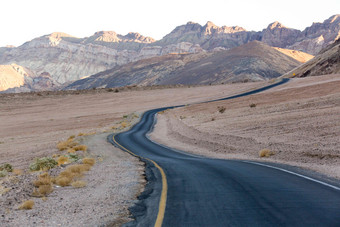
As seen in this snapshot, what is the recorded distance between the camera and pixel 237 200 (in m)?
8.44

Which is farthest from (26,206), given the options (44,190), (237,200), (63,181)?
(237,200)

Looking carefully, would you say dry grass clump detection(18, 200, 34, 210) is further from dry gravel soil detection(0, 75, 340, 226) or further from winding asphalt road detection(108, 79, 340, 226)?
winding asphalt road detection(108, 79, 340, 226)

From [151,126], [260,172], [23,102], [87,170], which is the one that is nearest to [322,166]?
[260,172]

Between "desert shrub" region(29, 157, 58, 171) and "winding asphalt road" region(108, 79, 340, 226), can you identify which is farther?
"desert shrub" region(29, 157, 58, 171)

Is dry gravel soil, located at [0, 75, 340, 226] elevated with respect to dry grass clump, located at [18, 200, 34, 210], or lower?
lower

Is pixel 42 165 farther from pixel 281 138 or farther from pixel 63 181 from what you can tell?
pixel 281 138

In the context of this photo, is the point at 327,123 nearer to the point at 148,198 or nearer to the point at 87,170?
the point at 87,170

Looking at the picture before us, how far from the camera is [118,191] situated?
34.0 feet

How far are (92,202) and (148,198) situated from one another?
1477mm

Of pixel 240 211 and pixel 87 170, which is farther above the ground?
pixel 240 211

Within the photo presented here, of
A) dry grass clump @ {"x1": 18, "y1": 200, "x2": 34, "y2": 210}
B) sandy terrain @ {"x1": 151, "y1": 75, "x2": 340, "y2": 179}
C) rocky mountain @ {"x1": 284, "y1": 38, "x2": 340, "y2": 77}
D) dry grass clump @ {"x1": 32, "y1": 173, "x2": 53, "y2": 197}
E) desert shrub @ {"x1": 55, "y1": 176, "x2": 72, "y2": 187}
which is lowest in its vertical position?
sandy terrain @ {"x1": 151, "y1": 75, "x2": 340, "y2": 179}

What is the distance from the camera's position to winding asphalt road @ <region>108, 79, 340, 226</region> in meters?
6.81

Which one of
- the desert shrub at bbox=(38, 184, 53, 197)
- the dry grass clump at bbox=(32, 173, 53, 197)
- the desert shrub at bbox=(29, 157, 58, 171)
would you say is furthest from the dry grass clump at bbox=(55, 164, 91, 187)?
the desert shrub at bbox=(29, 157, 58, 171)

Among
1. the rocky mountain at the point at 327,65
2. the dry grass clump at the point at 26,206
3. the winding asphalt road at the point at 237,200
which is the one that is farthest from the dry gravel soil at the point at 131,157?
the rocky mountain at the point at 327,65
